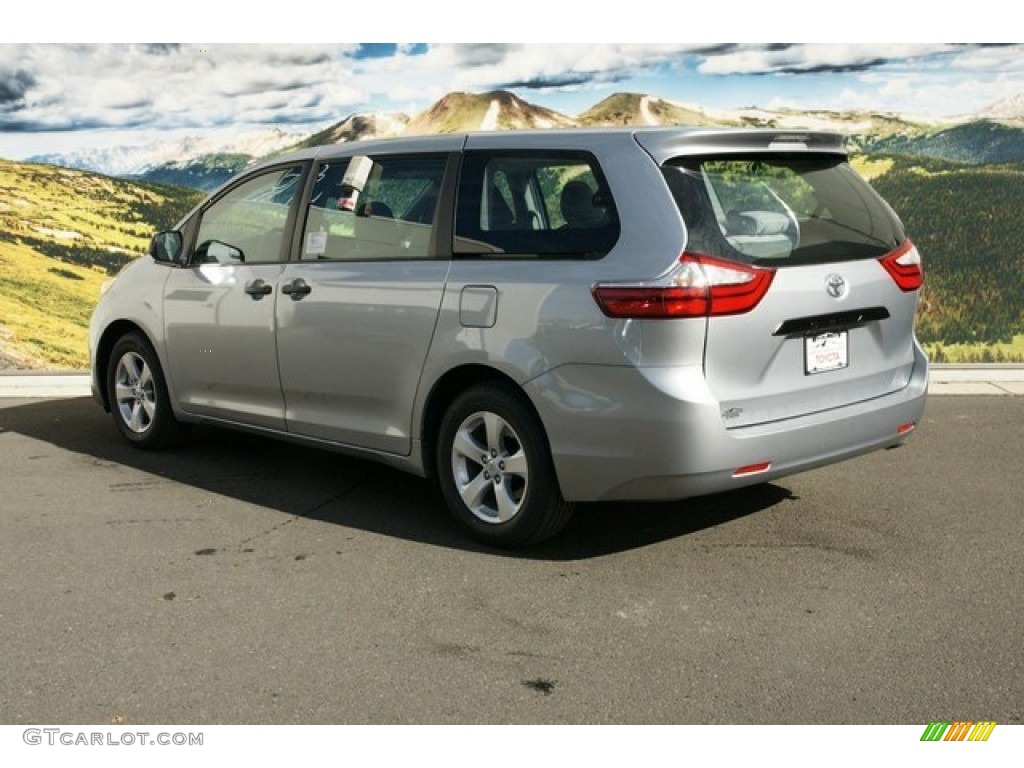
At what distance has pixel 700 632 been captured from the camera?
4.42m

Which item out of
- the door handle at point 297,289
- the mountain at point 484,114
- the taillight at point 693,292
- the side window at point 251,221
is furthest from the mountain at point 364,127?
the taillight at point 693,292

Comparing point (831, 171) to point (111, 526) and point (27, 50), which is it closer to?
point (111, 526)

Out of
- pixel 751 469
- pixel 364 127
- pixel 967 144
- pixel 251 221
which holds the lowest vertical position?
pixel 751 469

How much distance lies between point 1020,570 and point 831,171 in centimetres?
181

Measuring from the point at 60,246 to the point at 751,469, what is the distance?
9190 millimetres

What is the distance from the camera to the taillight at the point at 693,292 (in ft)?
15.3

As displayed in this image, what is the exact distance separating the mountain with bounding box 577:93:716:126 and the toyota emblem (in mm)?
7202

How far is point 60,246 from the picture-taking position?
40.2 feet

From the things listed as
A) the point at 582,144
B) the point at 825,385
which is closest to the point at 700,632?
the point at 825,385

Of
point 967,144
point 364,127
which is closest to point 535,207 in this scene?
point 364,127

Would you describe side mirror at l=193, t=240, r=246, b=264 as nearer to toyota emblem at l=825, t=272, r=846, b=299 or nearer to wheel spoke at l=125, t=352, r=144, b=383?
wheel spoke at l=125, t=352, r=144, b=383

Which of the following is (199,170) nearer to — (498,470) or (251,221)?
(251,221)

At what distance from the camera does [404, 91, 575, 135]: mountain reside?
12.1 m

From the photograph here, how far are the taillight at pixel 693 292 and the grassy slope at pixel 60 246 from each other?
322 inches
